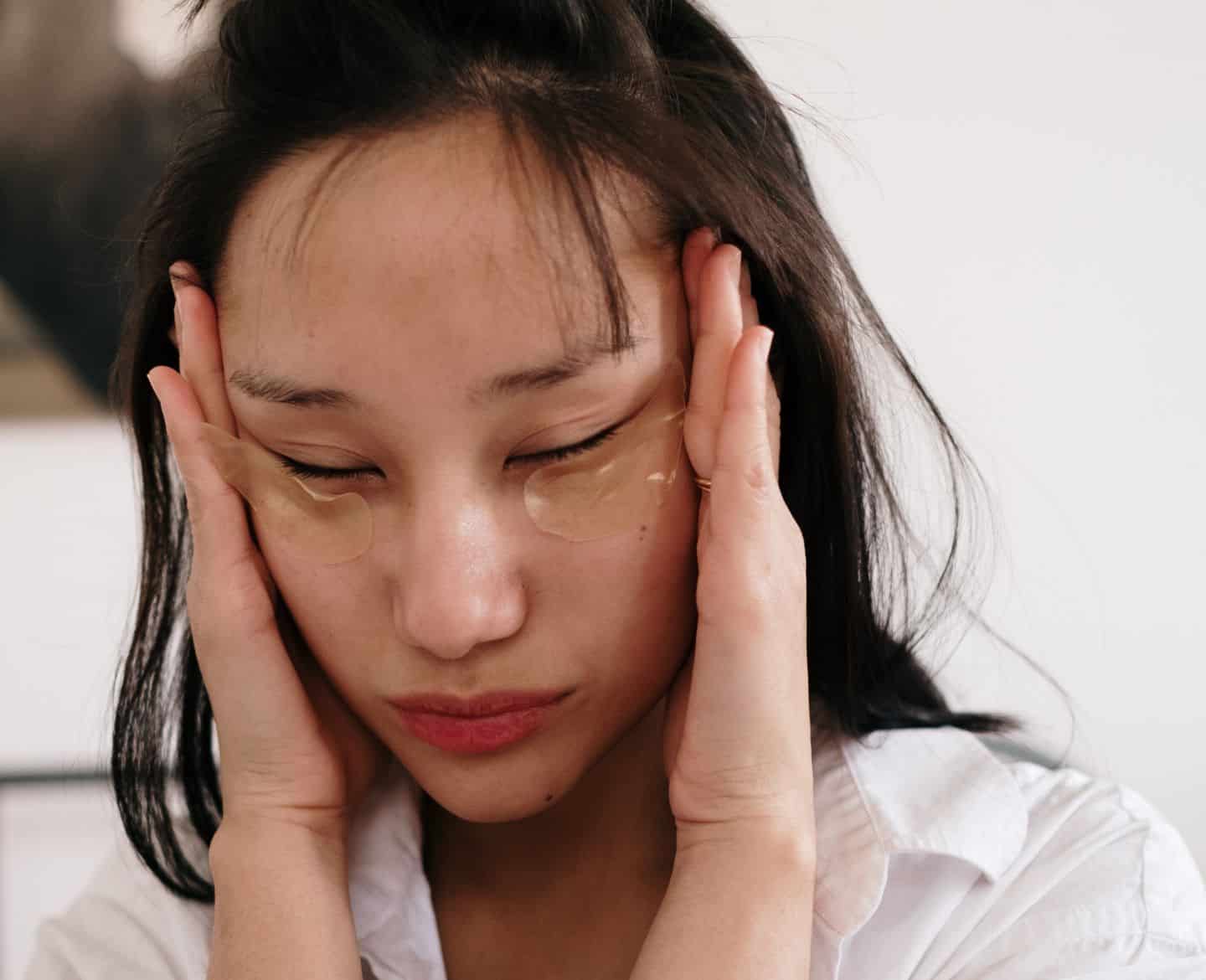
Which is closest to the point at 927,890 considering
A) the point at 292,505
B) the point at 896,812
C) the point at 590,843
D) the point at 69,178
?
the point at 896,812

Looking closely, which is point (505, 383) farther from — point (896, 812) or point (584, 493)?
point (896, 812)

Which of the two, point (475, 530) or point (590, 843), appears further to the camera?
point (590, 843)

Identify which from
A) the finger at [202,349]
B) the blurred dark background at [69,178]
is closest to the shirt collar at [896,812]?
the finger at [202,349]

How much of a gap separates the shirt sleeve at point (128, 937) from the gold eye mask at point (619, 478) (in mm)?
393

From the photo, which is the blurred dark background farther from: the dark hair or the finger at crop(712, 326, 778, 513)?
the finger at crop(712, 326, 778, 513)

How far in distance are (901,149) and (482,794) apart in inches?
39.0

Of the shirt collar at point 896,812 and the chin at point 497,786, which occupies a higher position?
the chin at point 497,786

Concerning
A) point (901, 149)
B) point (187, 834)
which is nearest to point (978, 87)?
point (901, 149)

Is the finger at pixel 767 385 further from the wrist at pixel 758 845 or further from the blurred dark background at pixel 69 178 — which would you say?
the blurred dark background at pixel 69 178

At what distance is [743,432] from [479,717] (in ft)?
0.71

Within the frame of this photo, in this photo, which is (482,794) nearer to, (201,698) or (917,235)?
(201,698)

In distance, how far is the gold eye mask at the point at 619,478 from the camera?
0.67 m

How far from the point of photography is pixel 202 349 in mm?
736

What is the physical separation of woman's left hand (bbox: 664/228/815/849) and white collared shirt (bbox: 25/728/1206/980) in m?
0.09
